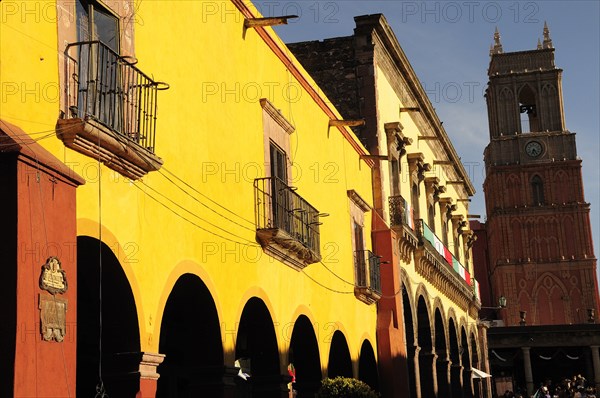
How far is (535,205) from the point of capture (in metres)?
77.1

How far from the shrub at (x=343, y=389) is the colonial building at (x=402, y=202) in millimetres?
5287

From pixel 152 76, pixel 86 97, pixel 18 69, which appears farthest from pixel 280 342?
pixel 18 69

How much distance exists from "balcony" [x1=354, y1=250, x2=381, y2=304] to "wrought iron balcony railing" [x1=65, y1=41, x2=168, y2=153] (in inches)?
379

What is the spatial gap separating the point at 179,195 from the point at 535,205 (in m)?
69.2

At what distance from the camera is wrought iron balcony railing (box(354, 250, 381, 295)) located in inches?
759

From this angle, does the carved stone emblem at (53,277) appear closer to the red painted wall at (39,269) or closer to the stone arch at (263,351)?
the red painted wall at (39,269)

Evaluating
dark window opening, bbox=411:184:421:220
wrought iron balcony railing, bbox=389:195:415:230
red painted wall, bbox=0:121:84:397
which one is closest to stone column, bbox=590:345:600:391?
dark window opening, bbox=411:184:421:220

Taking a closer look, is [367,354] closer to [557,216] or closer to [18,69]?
[18,69]

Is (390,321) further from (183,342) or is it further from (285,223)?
(183,342)

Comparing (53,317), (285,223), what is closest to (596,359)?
(285,223)

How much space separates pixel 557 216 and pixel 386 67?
5425 cm

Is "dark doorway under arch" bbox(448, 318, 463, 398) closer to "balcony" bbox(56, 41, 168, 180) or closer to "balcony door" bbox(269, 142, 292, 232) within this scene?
"balcony door" bbox(269, 142, 292, 232)

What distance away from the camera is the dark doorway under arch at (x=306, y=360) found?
16094 millimetres

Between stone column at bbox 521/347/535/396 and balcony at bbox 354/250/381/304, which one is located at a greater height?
balcony at bbox 354/250/381/304
